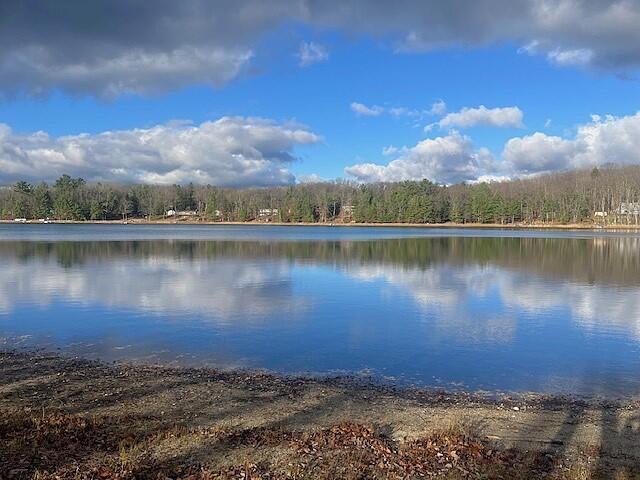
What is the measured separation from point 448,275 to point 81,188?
155m

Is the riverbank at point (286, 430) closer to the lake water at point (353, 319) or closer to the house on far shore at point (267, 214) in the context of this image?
the lake water at point (353, 319)

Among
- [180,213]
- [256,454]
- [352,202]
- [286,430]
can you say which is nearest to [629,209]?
[352,202]

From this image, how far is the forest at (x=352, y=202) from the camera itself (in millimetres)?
134125

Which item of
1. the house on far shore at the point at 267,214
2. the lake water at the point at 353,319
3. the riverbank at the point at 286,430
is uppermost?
the house on far shore at the point at 267,214

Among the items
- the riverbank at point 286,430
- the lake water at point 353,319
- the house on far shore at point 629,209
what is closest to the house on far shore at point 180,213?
the house on far shore at point 629,209

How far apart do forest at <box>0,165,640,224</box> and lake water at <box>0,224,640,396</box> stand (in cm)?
10429

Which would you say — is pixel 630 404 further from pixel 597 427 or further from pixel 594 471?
pixel 594 471

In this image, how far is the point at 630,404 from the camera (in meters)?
9.86

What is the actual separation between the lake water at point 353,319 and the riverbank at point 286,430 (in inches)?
72.5

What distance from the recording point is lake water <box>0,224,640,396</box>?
12609 millimetres

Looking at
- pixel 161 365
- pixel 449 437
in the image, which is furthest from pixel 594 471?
pixel 161 365

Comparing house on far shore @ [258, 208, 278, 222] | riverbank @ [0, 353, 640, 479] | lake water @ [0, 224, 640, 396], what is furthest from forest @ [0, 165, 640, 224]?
riverbank @ [0, 353, 640, 479]

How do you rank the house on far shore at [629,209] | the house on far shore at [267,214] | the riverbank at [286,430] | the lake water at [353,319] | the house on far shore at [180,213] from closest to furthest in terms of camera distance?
1. the riverbank at [286,430]
2. the lake water at [353,319]
3. the house on far shore at [629,209]
4. the house on far shore at [267,214]
5. the house on far shore at [180,213]

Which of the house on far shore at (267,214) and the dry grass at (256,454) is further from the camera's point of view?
the house on far shore at (267,214)
